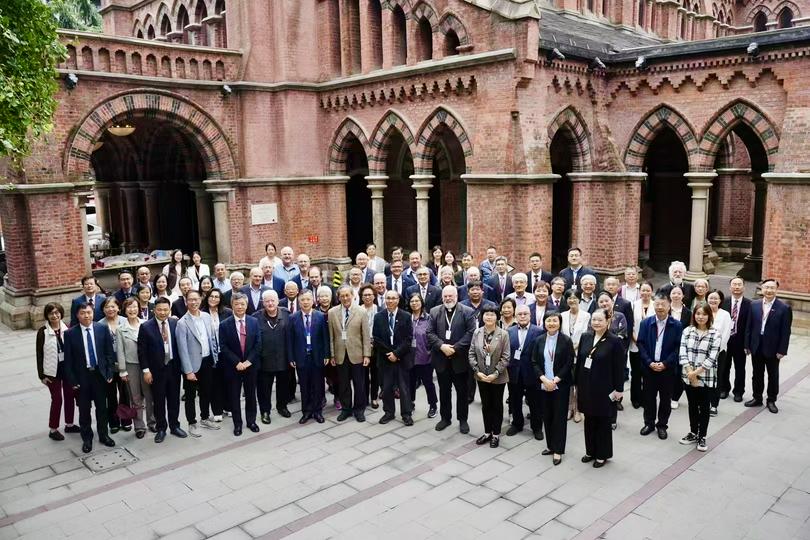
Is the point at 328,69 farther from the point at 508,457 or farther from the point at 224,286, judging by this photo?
the point at 508,457

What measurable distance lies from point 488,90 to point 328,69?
549 centimetres

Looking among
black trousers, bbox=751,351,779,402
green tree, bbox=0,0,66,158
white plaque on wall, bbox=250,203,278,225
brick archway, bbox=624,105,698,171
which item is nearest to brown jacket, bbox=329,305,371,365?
green tree, bbox=0,0,66,158

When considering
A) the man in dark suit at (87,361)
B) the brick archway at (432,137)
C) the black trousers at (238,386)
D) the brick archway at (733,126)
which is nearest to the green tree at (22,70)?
the man in dark suit at (87,361)

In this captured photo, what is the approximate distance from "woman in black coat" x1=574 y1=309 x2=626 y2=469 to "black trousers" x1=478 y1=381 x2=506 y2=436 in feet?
3.13

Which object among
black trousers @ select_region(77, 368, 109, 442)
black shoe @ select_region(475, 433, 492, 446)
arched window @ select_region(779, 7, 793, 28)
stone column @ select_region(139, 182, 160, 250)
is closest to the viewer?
black trousers @ select_region(77, 368, 109, 442)

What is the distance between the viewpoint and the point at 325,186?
1773 cm

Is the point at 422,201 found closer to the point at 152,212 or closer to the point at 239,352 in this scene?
the point at 239,352

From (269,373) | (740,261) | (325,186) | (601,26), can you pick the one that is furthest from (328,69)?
(740,261)

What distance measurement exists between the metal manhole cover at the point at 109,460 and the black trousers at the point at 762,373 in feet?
24.9

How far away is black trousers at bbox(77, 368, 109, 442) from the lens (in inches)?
294

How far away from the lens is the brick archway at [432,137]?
14.0 meters

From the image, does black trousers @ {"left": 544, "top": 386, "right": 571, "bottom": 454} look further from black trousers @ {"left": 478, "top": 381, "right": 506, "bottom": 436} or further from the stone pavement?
black trousers @ {"left": 478, "top": 381, "right": 506, "bottom": 436}

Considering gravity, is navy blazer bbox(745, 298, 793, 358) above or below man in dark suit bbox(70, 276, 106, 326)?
below

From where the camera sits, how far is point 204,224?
64.7 ft
